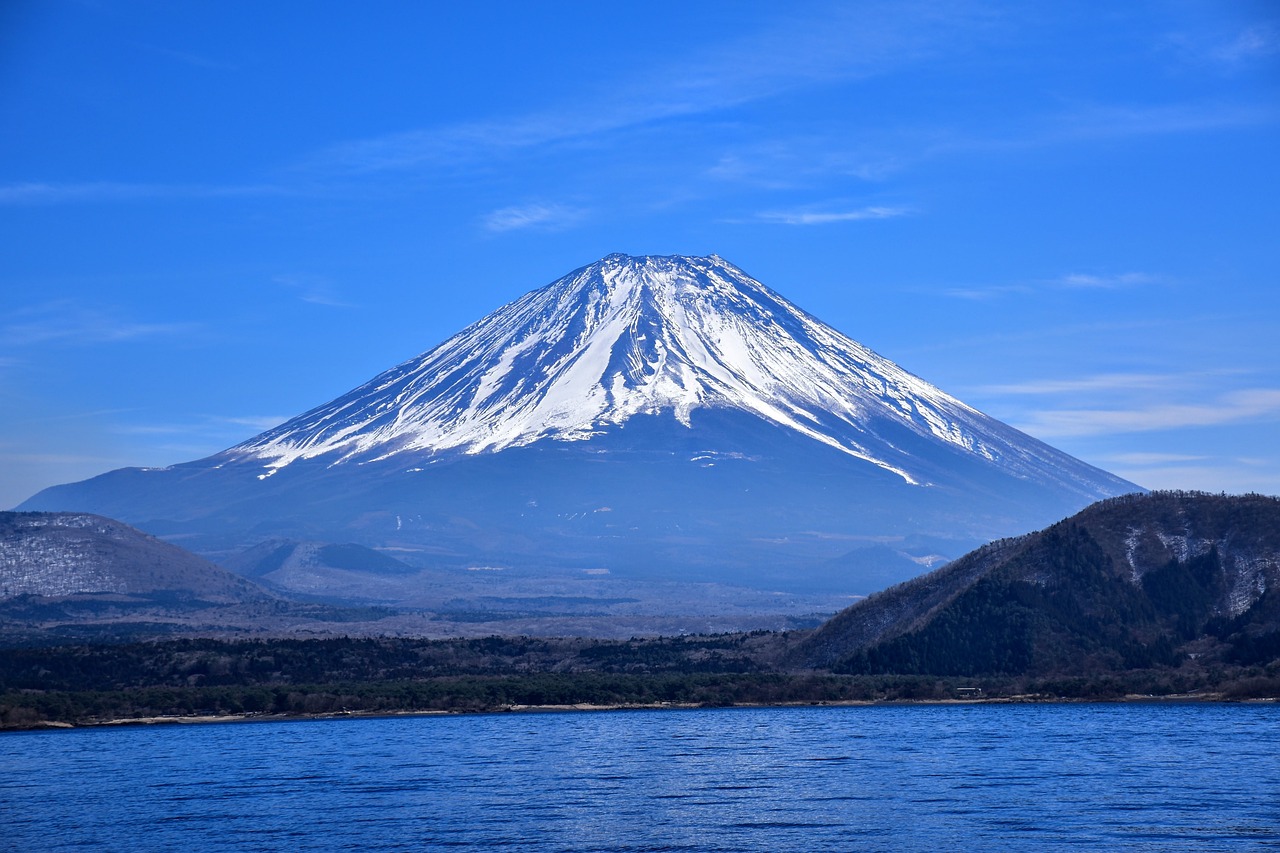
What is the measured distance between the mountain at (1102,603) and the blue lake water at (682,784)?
44.9 ft

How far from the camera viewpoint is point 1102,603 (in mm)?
104125

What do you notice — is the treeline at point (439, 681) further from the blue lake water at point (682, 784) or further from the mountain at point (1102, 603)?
the blue lake water at point (682, 784)

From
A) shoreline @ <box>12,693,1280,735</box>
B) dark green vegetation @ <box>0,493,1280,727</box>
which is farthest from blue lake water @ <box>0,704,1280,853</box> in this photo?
dark green vegetation @ <box>0,493,1280,727</box>

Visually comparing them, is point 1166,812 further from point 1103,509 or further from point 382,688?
point 1103,509

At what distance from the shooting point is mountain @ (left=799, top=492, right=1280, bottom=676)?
99.7m

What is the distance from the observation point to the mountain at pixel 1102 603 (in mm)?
99688

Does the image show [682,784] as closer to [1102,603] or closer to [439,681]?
[439,681]

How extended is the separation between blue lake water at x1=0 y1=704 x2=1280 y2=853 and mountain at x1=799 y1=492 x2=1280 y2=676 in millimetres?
13675

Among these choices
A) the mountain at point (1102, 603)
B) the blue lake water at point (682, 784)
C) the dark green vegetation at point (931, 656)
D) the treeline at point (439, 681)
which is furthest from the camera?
the mountain at point (1102, 603)

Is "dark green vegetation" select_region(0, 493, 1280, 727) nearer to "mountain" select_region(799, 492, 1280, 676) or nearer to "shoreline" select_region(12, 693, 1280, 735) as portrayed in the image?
"mountain" select_region(799, 492, 1280, 676)

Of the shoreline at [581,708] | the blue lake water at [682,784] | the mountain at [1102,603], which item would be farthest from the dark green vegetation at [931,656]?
the blue lake water at [682,784]

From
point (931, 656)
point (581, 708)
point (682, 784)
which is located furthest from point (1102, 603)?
point (682, 784)

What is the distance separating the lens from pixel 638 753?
69.6 meters

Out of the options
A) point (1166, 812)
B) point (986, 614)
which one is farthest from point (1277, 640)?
point (1166, 812)
